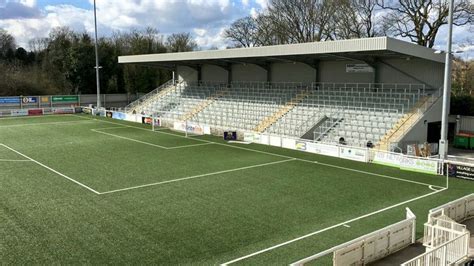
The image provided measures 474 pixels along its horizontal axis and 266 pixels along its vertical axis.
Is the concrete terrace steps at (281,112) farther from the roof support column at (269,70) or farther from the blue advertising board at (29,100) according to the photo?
the blue advertising board at (29,100)

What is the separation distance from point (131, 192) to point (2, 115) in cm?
4141

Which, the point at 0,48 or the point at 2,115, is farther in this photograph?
the point at 0,48

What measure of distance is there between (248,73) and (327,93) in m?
11.3

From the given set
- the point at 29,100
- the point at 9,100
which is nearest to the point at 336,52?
the point at 29,100

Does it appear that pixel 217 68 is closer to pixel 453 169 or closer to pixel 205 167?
pixel 205 167

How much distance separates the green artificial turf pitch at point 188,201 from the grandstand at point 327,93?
5.49 m

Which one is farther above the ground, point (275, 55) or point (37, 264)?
point (275, 55)

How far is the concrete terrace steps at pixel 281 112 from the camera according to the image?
3466cm

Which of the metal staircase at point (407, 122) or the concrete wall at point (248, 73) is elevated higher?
the concrete wall at point (248, 73)

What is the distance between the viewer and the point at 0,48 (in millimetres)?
76938

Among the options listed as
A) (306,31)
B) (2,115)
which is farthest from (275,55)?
(2,115)

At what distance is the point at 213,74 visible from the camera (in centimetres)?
4838

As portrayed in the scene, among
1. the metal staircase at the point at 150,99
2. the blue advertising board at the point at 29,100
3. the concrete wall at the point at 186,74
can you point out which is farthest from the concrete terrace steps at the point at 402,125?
the blue advertising board at the point at 29,100

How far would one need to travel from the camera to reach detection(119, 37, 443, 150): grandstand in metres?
27.4
